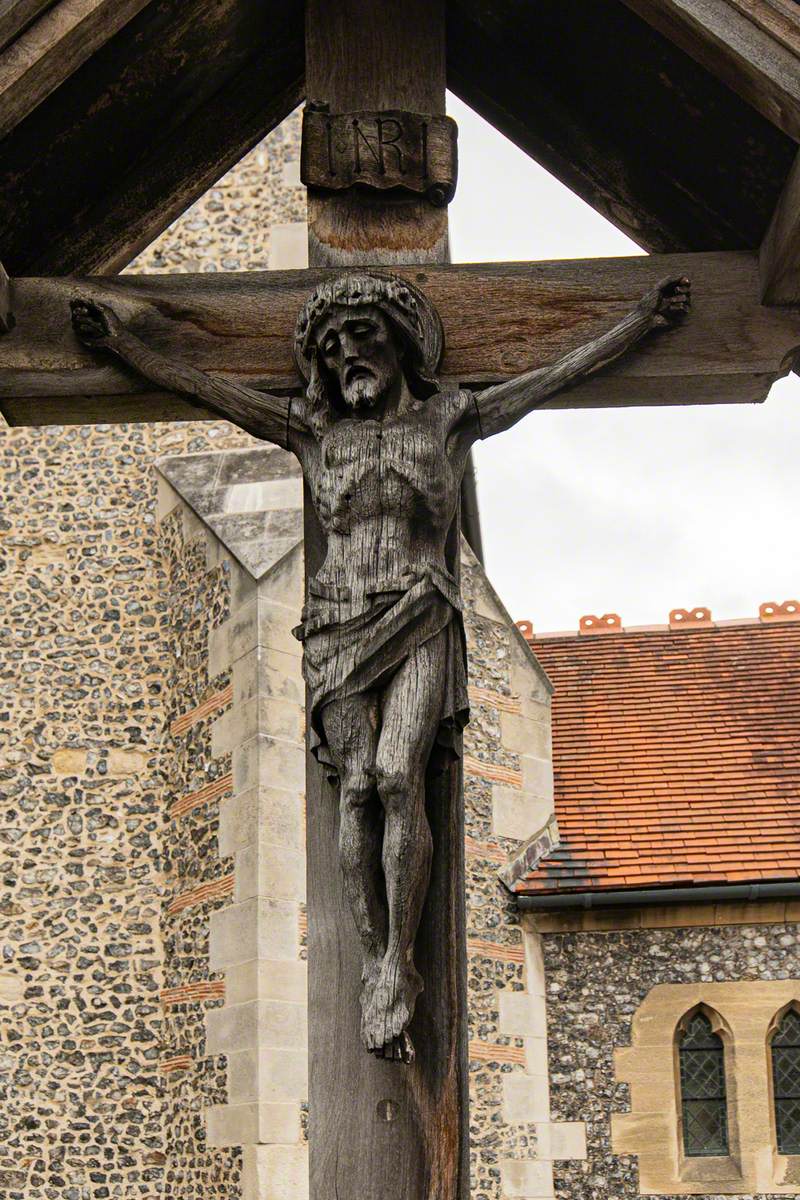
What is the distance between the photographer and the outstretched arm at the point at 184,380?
3.51 meters

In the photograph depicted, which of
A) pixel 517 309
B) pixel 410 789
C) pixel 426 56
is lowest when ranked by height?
pixel 410 789

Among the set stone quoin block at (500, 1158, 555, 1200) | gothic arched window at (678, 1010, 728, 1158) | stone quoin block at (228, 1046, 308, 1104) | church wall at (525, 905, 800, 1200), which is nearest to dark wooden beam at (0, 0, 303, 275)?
stone quoin block at (228, 1046, 308, 1104)

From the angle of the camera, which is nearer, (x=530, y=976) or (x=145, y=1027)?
(x=145, y=1027)

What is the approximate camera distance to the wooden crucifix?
3.10 meters

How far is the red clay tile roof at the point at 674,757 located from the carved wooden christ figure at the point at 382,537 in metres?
9.57

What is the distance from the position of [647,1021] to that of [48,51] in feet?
34.3

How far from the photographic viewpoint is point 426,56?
384 cm

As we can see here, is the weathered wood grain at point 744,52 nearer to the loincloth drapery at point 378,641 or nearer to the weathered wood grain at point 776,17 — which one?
the weathered wood grain at point 776,17

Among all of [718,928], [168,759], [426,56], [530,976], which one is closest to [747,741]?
[718,928]

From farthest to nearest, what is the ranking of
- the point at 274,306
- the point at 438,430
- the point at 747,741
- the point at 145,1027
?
the point at 747,741 → the point at 145,1027 → the point at 274,306 → the point at 438,430

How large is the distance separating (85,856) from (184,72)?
29.6ft

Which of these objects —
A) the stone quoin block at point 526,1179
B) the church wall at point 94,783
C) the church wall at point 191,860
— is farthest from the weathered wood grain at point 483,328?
the stone quoin block at point 526,1179

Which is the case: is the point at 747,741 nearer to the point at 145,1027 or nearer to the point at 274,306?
the point at 145,1027

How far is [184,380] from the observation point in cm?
357
